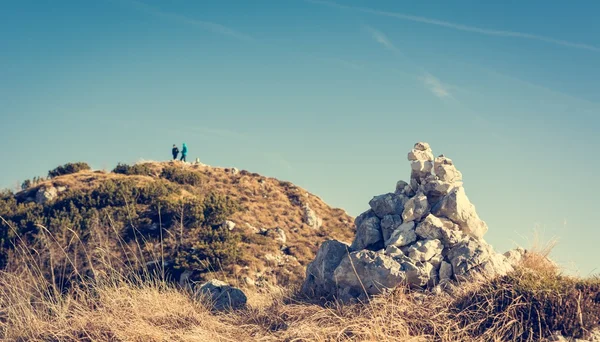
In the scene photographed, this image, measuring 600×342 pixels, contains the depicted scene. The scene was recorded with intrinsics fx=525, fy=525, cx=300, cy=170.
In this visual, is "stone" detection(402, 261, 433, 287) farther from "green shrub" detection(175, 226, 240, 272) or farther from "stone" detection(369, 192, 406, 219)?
"green shrub" detection(175, 226, 240, 272)

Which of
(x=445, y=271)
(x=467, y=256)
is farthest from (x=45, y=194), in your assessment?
(x=467, y=256)

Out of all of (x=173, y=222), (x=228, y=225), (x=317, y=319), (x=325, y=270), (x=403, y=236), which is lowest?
(x=173, y=222)

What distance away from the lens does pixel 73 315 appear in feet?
31.1

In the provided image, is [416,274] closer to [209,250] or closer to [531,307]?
[531,307]

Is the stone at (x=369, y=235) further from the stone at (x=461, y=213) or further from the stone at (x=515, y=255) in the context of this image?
the stone at (x=515, y=255)

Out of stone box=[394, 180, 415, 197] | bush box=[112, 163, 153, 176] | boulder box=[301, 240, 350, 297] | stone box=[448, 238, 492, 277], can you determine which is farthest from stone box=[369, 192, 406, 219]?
bush box=[112, 163, 153, 176]

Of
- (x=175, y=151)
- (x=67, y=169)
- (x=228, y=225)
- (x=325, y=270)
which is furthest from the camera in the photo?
(x=175, y=151)

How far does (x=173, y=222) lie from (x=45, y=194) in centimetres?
884

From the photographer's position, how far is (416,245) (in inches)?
399

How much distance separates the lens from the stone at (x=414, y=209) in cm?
1076

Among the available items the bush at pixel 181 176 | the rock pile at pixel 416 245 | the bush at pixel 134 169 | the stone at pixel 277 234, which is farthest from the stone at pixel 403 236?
the bush at pixel 134 169

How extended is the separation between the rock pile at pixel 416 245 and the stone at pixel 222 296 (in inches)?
66.9

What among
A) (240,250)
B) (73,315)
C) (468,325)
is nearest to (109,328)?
(73,315)

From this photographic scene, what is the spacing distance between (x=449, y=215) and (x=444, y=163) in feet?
4.45
